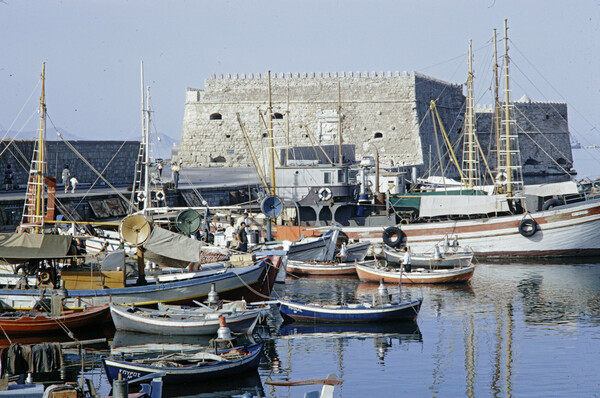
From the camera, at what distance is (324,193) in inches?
1166

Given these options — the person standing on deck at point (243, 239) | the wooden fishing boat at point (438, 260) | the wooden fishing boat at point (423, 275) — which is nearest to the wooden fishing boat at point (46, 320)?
the person standing on deck at point (243, 239)

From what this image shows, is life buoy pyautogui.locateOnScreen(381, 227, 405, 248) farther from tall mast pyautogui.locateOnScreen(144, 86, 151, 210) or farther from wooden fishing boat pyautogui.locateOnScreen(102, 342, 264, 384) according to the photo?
wooden fishing boat pyautogui.locateOnScreen(102, 342, 264, 384)

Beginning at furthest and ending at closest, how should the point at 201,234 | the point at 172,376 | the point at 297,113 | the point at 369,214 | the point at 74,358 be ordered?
the point at 297,113 < the point at 369,214 < the point at 201,234 < the point at 74,358 < the point at 172,376

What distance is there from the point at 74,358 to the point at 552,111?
182 ft

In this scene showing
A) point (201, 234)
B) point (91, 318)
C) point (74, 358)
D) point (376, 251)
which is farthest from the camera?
point (376, 251)

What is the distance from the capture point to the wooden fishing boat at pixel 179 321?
15.9 m

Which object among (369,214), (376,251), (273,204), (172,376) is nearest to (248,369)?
(172,376)

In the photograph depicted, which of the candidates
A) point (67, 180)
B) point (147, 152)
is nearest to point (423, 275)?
point (147, 152)

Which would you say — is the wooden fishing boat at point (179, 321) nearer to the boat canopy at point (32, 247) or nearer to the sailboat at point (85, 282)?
the sailboat at point (85, 282)

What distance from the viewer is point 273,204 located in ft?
86.3

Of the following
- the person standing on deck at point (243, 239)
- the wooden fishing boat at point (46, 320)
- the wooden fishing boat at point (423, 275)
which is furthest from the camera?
the person standing on deck at point (243, 239)

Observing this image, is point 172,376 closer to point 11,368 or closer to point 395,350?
point 11,368

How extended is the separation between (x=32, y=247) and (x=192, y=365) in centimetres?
600

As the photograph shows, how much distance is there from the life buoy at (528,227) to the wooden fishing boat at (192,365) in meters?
16.5
